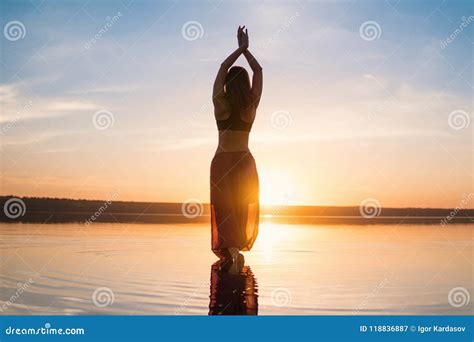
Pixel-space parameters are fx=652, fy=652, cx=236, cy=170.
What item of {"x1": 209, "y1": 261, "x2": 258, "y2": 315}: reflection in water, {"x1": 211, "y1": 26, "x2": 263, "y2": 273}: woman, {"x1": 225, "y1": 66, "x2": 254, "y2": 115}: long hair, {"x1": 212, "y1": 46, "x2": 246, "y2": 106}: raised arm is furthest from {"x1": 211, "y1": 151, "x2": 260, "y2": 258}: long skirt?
{"x1": 212, "y1": 46, "x2": 246, "y2": 106}: raised arm

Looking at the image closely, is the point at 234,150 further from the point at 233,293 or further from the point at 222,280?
the point at 233,293

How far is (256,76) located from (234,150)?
1243 millimetres

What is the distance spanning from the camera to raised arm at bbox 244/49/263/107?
10344 mm

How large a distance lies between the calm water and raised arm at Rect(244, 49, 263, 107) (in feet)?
9.18

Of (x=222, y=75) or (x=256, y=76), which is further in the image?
(x=256, y=76)

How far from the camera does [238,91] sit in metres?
10.2

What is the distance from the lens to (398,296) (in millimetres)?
8703

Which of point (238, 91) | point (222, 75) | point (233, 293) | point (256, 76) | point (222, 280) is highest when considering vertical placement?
point (256, 76)

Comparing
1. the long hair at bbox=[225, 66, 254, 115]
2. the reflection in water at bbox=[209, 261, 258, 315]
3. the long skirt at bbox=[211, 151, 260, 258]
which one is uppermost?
the long hair at bbox=[225, 66, 254, 115]

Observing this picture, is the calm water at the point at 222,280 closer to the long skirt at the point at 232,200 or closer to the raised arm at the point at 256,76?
the long skirt at the point at 232,200

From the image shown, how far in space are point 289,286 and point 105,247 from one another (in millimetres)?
6027

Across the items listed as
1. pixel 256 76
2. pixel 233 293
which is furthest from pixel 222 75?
pixel 233 293

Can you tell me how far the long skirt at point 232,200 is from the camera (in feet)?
33.0

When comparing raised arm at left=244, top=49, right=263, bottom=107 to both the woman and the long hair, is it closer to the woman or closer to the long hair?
the woman
